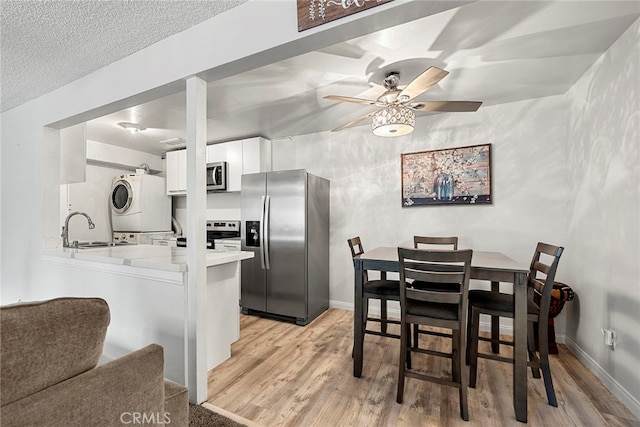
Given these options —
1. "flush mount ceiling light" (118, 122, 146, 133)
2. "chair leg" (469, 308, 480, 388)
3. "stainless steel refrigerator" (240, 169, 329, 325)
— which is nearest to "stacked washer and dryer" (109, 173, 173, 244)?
"flush mount ceiling light" (118, 122, 146, 133)

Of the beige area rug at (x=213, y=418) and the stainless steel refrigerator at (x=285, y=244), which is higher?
the stainless steel refrigerator at (x=285, y=244)

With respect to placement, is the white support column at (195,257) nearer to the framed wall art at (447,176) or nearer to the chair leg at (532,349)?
the chair leg at (532,349)

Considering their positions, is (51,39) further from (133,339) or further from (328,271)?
(328,271)

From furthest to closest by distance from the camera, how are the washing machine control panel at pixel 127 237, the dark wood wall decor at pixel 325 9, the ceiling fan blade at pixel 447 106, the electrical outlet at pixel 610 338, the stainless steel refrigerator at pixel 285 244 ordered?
the washing machine control panel at pixel 127 237, the stainless steel refrigerator at pixel 285 244, the ceiling fan blade at pixel 447 106, the electrical outlet at pixel 610 338, the dark wood wall decor at pixel 325 9

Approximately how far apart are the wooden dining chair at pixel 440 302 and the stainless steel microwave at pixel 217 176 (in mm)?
3007

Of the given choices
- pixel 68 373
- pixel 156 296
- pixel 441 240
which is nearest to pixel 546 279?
pixel 441 240

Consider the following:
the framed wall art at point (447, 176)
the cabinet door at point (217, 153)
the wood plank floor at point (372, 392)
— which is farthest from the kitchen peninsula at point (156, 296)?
the framed wall art at point (447, 176)

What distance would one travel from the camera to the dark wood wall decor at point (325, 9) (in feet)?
4.11

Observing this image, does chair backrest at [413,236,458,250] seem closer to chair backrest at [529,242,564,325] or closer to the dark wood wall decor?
chair backrest at [529,242,564,325]

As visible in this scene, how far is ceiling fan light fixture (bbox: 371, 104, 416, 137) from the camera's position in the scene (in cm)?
220

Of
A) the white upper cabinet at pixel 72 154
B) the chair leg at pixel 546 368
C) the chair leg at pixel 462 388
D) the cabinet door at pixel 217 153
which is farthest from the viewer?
the cabinet door at pixel 217 153

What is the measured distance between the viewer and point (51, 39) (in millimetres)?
1843

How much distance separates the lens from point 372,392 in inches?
77.5

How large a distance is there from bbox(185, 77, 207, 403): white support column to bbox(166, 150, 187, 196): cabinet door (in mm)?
2908
